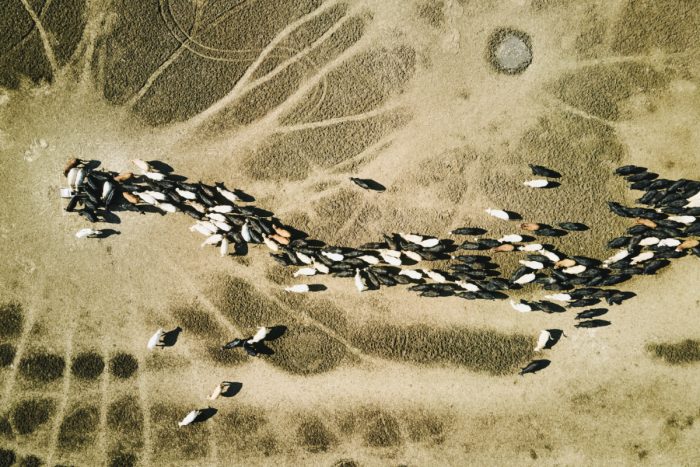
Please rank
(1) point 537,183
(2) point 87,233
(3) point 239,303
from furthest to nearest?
(3) point 239,303 < (2) point 87,233 < (1) point 537,183

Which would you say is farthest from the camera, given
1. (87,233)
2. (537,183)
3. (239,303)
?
(239,303)

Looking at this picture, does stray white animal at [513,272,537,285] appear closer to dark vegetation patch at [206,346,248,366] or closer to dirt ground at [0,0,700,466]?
dirt ground at [0,0,700,466]

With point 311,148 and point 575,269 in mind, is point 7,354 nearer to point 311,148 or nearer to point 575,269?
point 311,148

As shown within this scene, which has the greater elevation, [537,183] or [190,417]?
[537,183]

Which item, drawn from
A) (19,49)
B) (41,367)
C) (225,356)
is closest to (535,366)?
(225,356)

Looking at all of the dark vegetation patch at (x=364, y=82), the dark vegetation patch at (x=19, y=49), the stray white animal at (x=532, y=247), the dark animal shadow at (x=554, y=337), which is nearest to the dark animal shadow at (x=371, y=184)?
the dark vegetation patch at (x=364, y=82)

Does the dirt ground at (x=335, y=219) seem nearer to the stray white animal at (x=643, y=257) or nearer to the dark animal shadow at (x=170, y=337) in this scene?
the dark animal shadow at (x=170, y=337)
